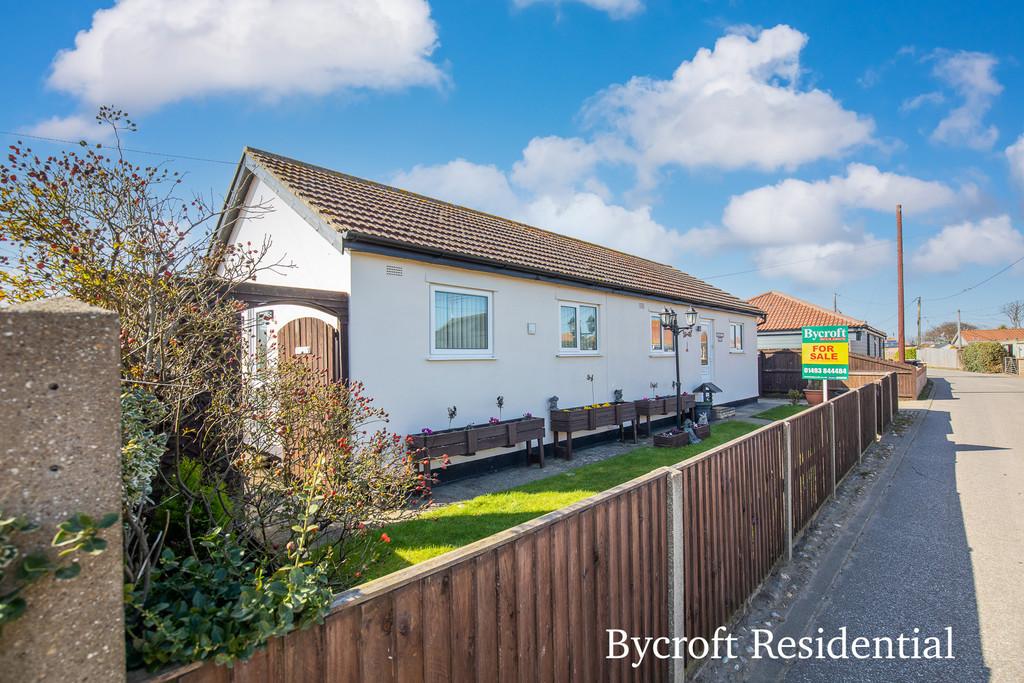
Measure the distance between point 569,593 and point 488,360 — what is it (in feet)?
22.1

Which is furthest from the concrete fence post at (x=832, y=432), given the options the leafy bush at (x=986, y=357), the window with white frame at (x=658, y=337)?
the leafy bush at (x=986, y=357)

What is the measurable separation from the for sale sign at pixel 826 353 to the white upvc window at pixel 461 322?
295 inches

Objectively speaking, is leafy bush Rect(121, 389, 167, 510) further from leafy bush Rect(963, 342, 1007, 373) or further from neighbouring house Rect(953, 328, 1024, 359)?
neighbouring house Rect(953, 328, 1024, 359)

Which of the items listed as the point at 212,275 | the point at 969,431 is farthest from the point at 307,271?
the point at 969,431

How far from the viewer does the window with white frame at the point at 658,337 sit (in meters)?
14.2

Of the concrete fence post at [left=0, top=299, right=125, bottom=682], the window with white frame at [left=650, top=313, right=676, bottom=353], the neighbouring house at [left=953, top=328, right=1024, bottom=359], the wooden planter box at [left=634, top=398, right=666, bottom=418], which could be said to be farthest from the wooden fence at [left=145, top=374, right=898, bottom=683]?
the neighbouring house at [left=953, top=328, right=1024, bottom=359]

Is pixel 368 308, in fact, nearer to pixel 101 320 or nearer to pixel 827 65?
pixel 101 320

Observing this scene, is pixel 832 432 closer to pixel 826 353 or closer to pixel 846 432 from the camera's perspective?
pixel 846 432

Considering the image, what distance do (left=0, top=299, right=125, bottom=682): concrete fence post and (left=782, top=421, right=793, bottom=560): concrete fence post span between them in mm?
5951

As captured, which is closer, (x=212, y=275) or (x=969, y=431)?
(x=212, y=275)

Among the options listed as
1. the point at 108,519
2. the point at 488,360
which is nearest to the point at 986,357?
the point at 488,360

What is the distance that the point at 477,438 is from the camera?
27.0ft

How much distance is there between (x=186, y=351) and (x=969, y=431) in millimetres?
18140

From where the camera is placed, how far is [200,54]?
7.16m
